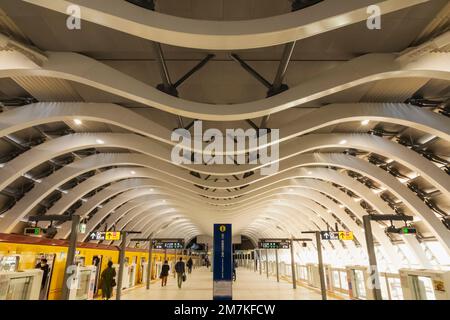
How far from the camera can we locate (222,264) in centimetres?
1262

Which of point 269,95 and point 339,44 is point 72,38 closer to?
point 269,95

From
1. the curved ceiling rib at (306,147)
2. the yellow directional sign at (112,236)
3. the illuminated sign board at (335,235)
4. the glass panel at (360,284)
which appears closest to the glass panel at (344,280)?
the glass panel at (360,284)

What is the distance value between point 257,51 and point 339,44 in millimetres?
1849

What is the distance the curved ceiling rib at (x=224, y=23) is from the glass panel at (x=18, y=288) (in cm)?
941

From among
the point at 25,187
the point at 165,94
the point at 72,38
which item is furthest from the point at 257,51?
the point at 25,187

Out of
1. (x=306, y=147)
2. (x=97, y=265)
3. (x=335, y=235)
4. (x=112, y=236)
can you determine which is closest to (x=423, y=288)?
(x=306, y=147)

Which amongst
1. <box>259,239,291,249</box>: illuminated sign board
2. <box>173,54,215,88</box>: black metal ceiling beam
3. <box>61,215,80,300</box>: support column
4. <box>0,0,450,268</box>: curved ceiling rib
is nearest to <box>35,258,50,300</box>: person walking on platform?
<box>0,0,450,268</box>: curved ceiling rib

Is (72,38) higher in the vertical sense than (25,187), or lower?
higher

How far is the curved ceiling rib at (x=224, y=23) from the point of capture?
402 cm

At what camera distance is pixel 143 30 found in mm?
4266

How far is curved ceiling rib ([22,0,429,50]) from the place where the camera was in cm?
402

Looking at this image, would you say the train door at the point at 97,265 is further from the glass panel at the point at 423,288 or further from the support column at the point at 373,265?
the glass panel at the point at 423,288

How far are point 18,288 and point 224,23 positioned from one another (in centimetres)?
1088

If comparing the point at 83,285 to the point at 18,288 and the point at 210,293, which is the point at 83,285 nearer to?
the point at 18,288
